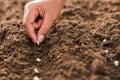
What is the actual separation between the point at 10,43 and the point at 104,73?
0.50m

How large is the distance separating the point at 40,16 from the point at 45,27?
3.8 inches

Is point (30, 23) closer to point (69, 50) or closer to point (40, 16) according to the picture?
point (40, 16)

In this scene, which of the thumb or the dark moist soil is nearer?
the dark moist soil

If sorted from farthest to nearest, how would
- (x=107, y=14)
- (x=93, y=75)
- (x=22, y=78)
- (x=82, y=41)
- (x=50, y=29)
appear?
1. (x=107, y=14)
2. (x=50, y=29)
3. (x=82, y=41)
4. (x=22, y=78)
5. (x=93, y=75)

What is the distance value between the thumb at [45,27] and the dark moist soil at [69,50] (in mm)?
37

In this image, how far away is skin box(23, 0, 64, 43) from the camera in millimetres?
1279

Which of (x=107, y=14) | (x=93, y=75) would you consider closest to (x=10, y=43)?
(x=93, y=75)

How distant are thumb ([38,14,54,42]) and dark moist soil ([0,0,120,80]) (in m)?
0.04

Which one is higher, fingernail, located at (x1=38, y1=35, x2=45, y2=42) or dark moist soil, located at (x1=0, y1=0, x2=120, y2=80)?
fingernail, located at (x1=38, y1=35, x2=45, y2=42)

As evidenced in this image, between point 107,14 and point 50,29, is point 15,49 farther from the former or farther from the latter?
point 107,14

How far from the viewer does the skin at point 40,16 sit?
1.28 metres

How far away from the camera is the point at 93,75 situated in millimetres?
1006

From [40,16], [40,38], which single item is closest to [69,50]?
[40,38]

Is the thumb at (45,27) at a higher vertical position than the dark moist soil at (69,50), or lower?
higher
